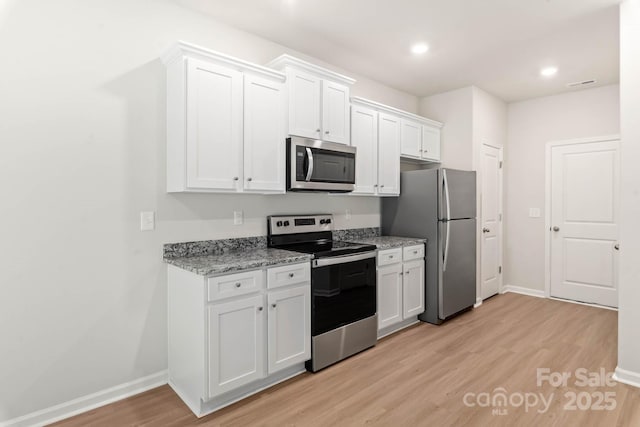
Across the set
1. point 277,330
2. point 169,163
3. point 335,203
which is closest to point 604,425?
point 277,330

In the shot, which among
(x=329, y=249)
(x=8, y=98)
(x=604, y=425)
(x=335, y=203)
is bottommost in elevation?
(x=604, y=425)

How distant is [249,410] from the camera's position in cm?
222

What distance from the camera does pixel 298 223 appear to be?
3273 millimetres

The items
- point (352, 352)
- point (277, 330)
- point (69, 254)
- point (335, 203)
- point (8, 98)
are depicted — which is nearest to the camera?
point (8, 98)

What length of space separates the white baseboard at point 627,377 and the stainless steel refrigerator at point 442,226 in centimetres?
146

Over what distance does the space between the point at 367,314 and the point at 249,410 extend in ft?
4.24

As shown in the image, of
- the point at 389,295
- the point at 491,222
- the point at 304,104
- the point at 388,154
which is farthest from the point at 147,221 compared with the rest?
the point at 491,222

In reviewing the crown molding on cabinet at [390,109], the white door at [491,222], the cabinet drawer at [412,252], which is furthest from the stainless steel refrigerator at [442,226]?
the crown molding on cabinet at [390,109]

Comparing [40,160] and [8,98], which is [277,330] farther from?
[8,98]

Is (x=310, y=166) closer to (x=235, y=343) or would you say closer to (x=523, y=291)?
(x=235, y=343)

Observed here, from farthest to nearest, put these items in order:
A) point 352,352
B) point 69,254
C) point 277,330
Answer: point 352,352
point 277,330
point 69,254

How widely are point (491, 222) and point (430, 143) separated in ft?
4.70

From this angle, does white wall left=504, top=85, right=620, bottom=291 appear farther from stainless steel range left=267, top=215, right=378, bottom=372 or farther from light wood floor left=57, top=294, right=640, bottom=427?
stainless steel range left=267, top=215, right=378, bottom=372

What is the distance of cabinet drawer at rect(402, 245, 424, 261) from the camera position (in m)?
3.58
